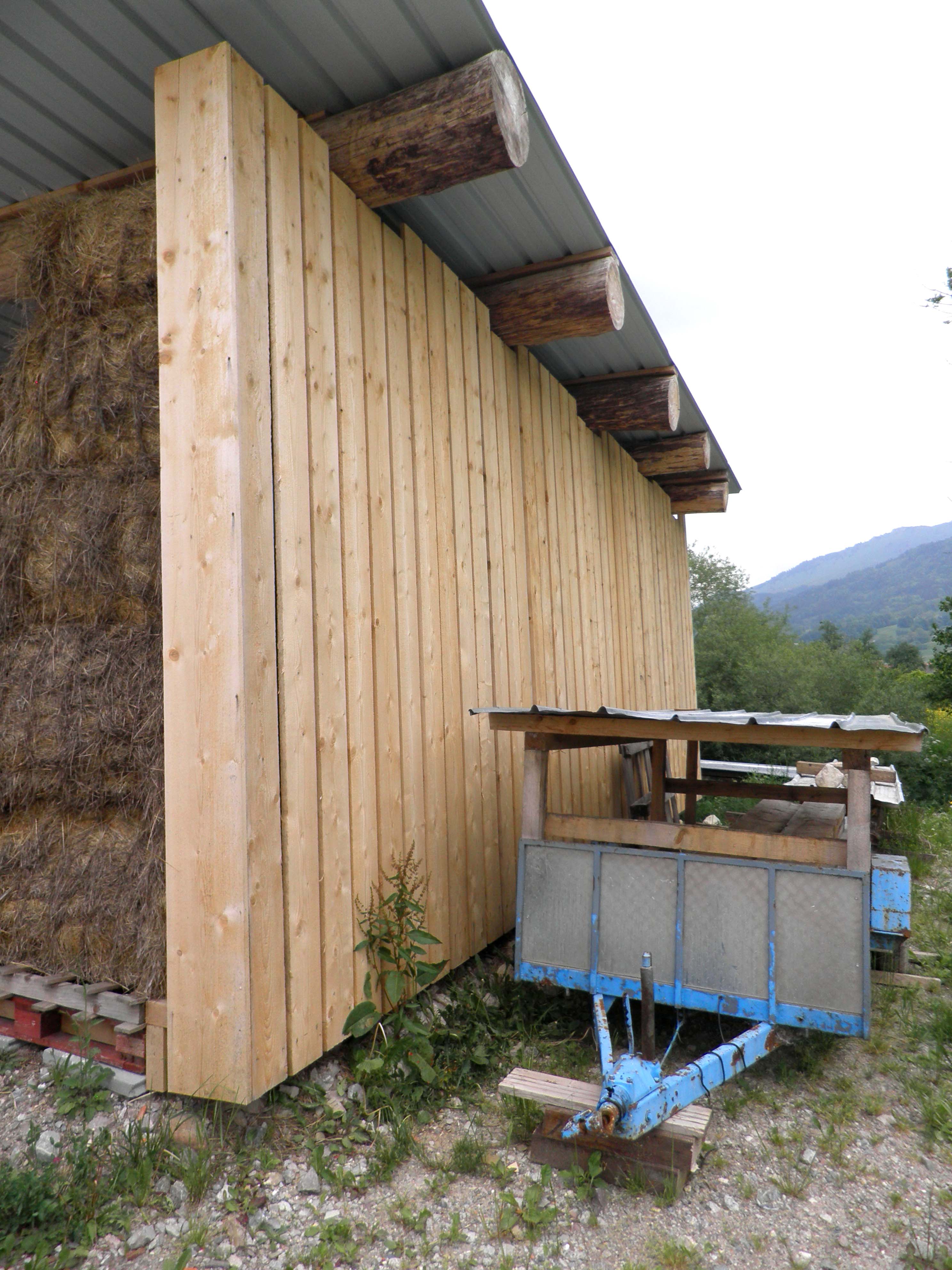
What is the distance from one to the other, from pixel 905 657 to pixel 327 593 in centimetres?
4474

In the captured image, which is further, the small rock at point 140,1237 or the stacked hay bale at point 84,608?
the stacked hay bale at point 84,608

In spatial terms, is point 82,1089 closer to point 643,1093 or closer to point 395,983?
point 395,983

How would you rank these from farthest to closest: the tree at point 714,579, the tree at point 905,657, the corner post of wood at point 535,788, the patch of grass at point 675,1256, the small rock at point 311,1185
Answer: the tree at point 905,657 < the tree at point 714,579 < the corner post of wood at point 535,788 < the small rock at point 311,1185 < the patch of grass at point 675,1256

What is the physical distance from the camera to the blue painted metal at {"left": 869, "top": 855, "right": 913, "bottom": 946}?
4.30 m

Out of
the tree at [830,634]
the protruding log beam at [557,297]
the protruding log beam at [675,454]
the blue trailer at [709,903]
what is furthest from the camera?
the tree at [830,634]

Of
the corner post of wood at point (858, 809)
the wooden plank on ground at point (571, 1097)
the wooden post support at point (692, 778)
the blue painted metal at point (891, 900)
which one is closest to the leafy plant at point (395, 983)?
the wooden plank on ground at point (571, 1097)

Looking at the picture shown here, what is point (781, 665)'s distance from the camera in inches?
917

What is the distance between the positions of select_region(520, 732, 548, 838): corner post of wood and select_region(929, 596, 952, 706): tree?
42.1ft

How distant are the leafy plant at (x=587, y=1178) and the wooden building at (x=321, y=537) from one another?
107cm

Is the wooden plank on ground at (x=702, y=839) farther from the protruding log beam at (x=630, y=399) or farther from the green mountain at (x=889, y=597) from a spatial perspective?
the green mountain at (x=889, y=597)

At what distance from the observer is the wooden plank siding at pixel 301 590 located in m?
2.95

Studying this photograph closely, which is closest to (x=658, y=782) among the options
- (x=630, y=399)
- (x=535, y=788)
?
(x=535, y=788)

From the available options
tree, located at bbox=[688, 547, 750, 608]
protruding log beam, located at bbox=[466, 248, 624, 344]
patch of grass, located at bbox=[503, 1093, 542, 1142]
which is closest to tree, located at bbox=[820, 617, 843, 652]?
tree, located at bbox=[688, 547, 750, 608]

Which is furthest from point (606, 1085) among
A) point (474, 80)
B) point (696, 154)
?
point (696, 154)
